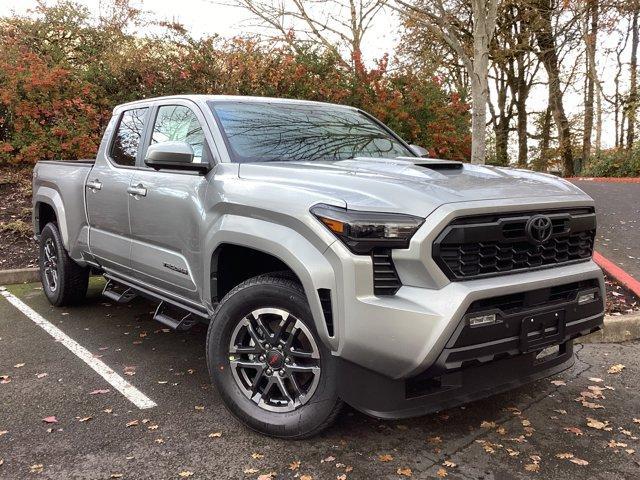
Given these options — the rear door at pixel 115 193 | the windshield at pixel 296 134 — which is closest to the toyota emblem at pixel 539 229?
the windshield at pixel 296 134

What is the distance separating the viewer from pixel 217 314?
3354mm

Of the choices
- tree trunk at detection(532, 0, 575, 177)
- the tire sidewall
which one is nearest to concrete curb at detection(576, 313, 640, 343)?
the tire sidewall

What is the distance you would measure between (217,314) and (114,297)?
1.82m

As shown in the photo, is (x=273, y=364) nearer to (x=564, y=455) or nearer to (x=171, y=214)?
(x=171, y=214)

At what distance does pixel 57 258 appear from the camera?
5.75 metres

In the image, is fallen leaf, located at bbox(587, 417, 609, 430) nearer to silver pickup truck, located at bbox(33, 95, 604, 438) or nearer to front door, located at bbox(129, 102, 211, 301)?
silver pickup truck, located at bbox(33, 95, 604, 438)

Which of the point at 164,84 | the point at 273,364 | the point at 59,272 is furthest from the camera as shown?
the point at 164,84

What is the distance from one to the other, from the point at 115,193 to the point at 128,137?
53 centimetres

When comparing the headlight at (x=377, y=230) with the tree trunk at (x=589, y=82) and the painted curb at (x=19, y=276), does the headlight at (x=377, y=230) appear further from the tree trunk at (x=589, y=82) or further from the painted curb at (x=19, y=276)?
the tree trunk at (x=589, y=82)

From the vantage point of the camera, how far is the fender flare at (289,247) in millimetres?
2787

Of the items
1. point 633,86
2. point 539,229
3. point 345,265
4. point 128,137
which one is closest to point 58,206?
point 128,137

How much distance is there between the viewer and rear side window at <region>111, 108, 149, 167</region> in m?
4.63

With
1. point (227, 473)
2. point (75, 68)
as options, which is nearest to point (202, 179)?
point (227, 473)

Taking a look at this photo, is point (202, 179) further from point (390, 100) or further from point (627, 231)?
Answer: point (390, 100)
